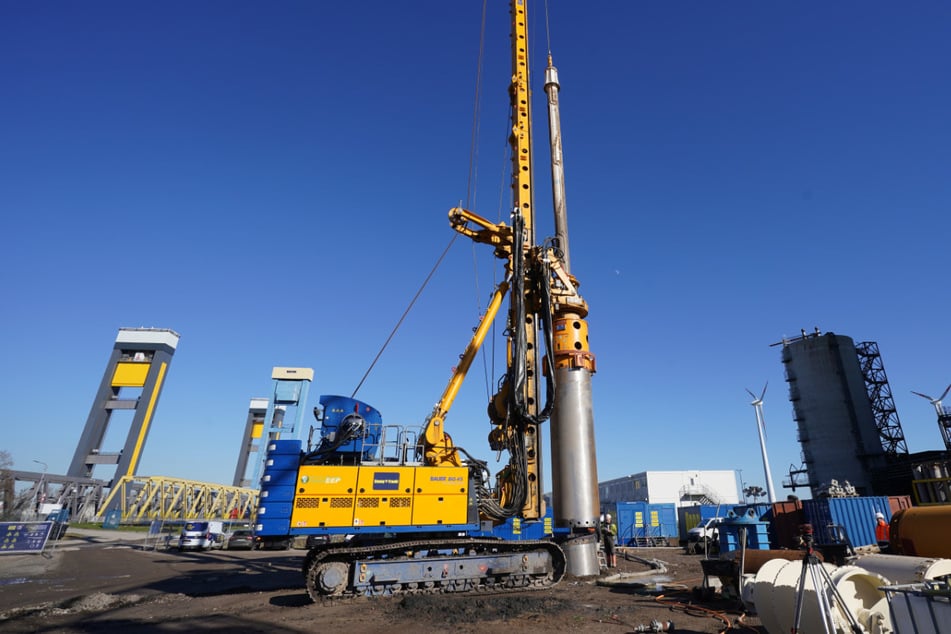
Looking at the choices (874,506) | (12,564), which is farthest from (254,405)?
(874,506)

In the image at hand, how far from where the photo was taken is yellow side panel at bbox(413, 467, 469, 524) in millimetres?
12328

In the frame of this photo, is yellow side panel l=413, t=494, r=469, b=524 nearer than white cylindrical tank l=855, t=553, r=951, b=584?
No

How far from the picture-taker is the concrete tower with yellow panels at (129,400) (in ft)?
170

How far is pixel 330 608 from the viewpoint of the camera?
10469 mm

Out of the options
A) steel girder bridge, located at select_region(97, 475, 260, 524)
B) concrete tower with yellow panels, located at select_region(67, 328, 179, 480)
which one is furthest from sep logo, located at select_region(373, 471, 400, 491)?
concrete tower with yellow panels, located at select_region(67, 328, 179, 480)

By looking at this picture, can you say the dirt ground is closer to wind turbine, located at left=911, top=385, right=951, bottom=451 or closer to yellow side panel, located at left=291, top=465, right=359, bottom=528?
yellow side panel, located at left=291, top=465, right=359, bottom=528

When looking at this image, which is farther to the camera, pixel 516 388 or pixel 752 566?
pixel 516 388

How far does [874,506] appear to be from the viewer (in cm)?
2223

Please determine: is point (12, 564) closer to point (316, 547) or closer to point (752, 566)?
point (316, 547)

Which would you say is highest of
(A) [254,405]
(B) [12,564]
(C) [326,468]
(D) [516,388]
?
(A) [254,405]

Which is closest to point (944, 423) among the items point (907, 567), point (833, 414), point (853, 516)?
point (833, 414)

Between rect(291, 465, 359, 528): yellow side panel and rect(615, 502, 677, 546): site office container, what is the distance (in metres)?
26.0

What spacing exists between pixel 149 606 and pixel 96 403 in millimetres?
56587

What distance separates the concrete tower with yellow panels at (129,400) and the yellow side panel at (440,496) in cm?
5469
